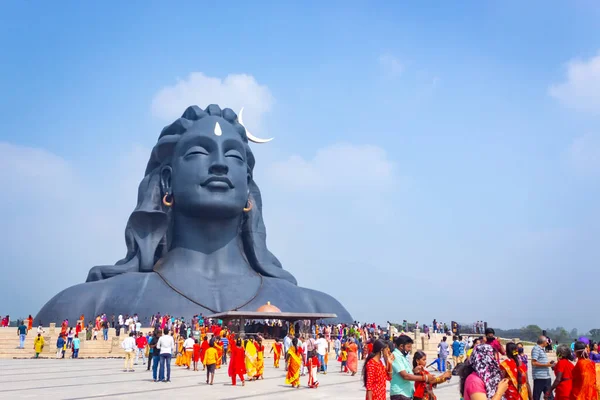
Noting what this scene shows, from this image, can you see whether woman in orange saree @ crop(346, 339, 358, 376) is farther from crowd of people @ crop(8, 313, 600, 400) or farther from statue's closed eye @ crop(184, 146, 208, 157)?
statue's closed eye @ crop(184, 146, 208, 157)

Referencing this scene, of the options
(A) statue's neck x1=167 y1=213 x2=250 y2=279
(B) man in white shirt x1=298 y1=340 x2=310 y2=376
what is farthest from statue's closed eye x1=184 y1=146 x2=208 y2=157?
(B) man in white shirt x1=298 y1=340 x2=310 y2=376

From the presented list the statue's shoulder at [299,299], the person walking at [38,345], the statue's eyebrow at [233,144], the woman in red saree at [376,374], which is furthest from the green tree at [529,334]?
the woman in red saree at [376,374]

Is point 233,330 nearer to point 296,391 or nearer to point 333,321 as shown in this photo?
point 333,321

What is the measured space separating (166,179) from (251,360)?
20.1 meters

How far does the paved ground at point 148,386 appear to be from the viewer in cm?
1105

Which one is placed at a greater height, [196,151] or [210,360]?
[196,151]

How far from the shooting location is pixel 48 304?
2962 centimetres

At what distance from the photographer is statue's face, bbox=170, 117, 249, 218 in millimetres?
31203

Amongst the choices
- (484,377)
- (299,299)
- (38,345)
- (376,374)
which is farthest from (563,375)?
(299,299)

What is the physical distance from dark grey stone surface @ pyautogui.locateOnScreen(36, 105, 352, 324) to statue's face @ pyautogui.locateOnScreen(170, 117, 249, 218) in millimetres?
47

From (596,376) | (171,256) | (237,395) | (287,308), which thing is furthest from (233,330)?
(596,376)

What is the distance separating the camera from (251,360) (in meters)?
14.1

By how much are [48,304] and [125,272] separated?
3638 mm

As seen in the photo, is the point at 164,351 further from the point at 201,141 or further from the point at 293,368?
the point at 201,141
